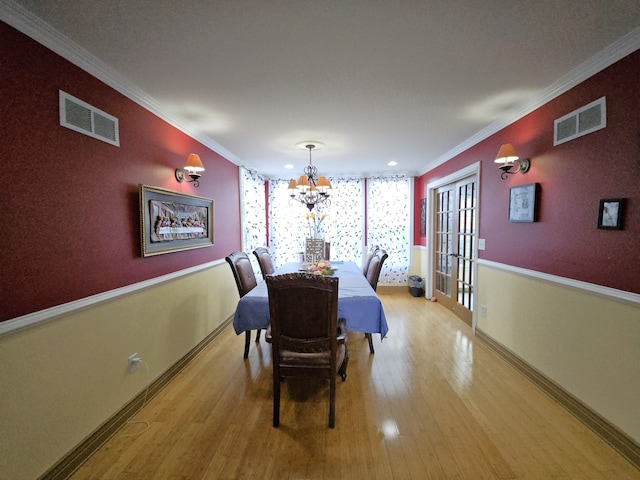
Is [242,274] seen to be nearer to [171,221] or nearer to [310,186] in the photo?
[171,221]

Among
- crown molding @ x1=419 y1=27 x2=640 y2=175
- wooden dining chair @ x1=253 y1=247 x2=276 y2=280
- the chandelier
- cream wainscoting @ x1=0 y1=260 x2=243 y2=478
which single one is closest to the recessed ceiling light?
the chandelier

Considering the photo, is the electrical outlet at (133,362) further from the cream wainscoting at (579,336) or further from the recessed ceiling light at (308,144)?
the cream wainscoting at (579,336)

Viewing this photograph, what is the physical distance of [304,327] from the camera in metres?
1.90

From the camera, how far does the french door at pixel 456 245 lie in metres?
3.83

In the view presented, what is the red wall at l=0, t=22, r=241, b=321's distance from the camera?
54.4 inches

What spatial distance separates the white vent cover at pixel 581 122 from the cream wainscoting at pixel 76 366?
347cm

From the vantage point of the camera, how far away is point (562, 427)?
1926 mm

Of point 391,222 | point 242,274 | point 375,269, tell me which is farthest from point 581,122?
point 391,222

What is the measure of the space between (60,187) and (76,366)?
1.05 metres

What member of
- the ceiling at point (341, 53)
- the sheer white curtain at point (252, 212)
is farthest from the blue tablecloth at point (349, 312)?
the sheer white curtain at point (252, 212)

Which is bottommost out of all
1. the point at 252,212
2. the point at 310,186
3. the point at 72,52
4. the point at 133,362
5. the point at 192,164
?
the point at 133,362

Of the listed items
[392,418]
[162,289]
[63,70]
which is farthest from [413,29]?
[162,289]

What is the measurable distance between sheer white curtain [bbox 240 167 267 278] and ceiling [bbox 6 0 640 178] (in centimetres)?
185

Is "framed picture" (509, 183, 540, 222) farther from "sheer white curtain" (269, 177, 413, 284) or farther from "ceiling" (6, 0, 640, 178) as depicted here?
"sheer white curtain" (269, 177, 413, 284)
